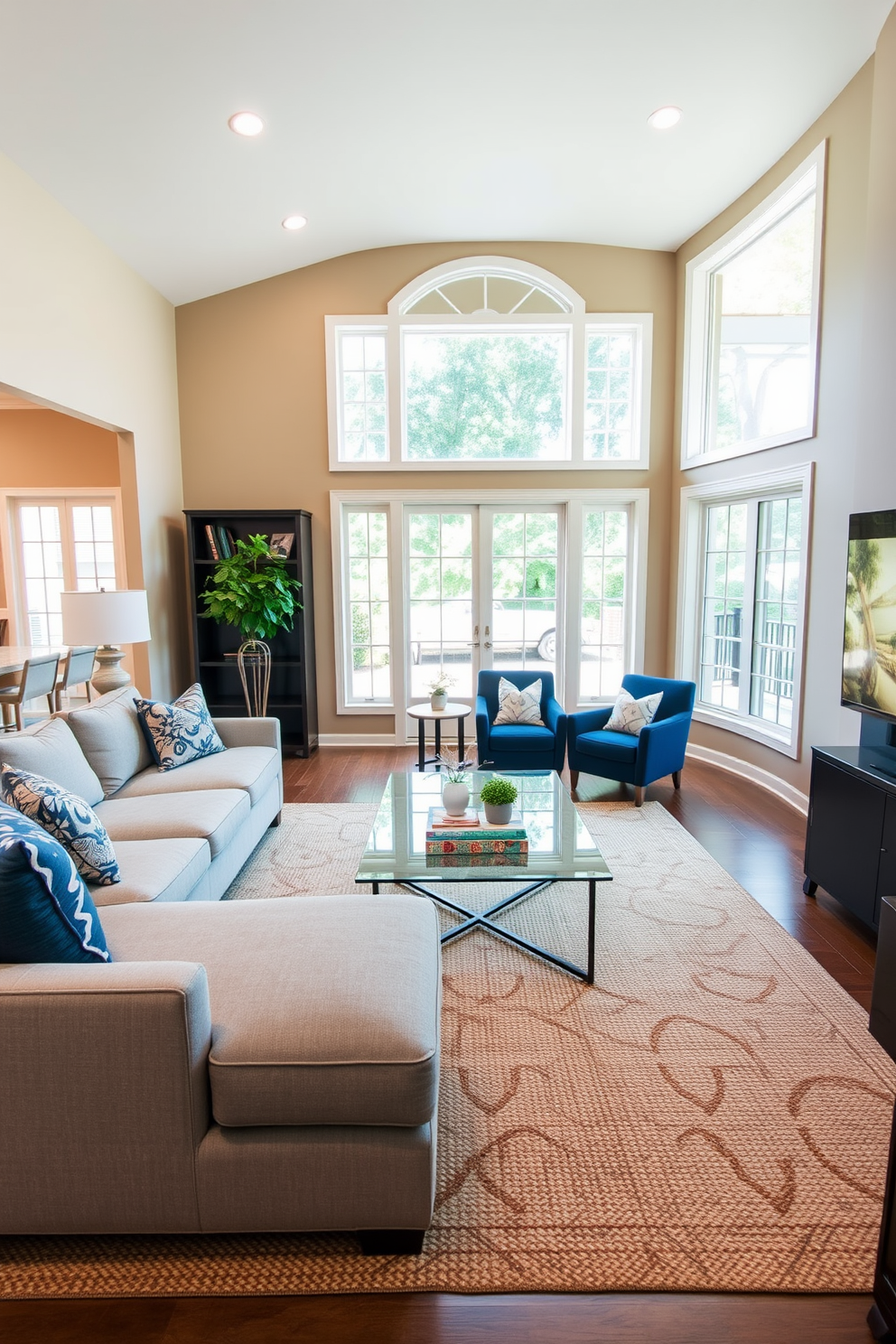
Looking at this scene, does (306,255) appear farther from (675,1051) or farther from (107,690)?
(675,1051)

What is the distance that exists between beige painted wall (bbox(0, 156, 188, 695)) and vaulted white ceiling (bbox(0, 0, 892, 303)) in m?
0.19

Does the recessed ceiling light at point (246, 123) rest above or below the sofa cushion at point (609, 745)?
above

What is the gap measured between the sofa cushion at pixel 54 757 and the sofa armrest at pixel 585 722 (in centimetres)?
284

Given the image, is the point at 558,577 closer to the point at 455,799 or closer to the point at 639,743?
the point at 639,743

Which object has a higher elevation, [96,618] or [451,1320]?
[96,618]

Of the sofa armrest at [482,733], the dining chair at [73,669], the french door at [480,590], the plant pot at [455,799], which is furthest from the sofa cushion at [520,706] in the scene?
the dining chair at [73,669]

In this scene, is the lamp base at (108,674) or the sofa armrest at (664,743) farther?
the sofa armrest at (664,743)

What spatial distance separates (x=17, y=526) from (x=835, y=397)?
7256 mm

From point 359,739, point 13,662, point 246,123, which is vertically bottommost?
point 359,739

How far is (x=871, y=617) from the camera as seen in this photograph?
317cm

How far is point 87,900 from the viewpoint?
5.93 ft

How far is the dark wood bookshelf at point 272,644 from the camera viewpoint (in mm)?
5734

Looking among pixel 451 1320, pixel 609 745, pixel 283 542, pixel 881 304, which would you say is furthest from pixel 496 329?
pixel 451 1320

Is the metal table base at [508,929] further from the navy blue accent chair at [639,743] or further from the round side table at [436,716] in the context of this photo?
the round side table at [436,716]
